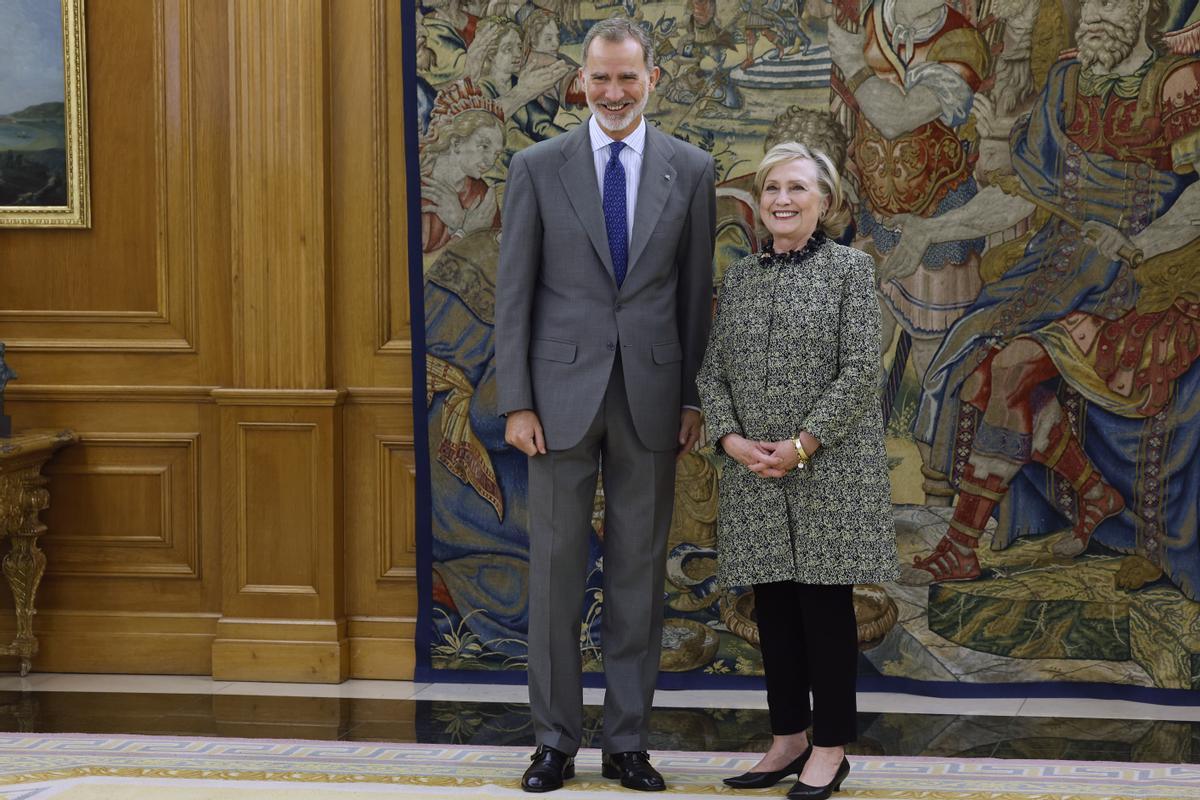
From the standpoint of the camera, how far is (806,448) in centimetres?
305

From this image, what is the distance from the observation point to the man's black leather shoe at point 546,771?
3203 millimetres

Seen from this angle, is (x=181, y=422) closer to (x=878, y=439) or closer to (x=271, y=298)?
(x=271, y=298)

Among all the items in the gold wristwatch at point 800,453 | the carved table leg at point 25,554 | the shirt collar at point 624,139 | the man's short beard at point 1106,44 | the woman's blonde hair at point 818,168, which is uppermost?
the man's short beard at point 1106,44

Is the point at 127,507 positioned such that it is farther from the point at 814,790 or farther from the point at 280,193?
the point at 814,790

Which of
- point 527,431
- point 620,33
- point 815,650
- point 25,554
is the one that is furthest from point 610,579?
point 25,554

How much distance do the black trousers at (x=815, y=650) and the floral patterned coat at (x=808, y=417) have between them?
84 millimetres

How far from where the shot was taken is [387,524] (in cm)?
450

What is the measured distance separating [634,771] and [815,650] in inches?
19.9

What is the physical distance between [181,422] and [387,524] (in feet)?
2.48

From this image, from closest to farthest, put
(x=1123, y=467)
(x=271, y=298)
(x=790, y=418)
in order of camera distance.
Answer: (x=790, y=418) < (x=1123, y=467) < (x=271, y=298)

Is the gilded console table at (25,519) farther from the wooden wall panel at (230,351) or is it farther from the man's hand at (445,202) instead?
the man's hand at (445,202)

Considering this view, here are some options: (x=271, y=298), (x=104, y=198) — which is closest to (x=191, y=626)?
(x=271, y=298)

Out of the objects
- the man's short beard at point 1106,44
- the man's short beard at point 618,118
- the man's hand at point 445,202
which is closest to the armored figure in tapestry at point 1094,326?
the man's short beard at point 1106,44

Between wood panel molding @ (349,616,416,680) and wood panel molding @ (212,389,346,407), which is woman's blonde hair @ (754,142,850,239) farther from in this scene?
wood panel molding @ (349,616,416,680)
